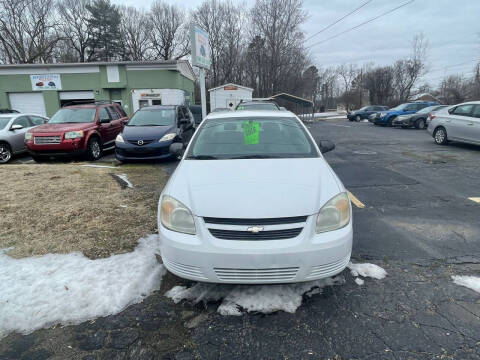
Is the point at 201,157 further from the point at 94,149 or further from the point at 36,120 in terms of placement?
the point at 36,120

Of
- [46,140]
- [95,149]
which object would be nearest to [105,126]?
[95,149]

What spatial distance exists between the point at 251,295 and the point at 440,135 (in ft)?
39.4

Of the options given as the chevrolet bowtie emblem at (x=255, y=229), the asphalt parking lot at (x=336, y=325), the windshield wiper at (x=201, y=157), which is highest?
the windshield wiper at (x=201, y=157)

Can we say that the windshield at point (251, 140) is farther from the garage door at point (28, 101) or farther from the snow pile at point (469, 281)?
the garage door at point (28, 101)

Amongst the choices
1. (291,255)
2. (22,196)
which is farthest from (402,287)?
(22,196)

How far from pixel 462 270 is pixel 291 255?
209 centimetres

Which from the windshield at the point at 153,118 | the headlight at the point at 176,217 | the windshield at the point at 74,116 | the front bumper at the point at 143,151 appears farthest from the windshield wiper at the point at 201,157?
the windshield at the point at 74,116

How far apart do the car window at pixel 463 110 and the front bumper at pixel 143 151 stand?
10204 millimetres

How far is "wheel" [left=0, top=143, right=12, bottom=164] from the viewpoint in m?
9.06

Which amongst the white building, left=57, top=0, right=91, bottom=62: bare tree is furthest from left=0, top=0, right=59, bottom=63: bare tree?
the white building

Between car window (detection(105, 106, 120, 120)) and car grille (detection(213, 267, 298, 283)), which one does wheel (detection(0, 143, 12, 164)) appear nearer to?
car window (detection(105, 106, 120, 120))

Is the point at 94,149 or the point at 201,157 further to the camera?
the point at 94,149

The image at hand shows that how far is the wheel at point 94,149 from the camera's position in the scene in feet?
29.1

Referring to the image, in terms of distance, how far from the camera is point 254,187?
2.54m
